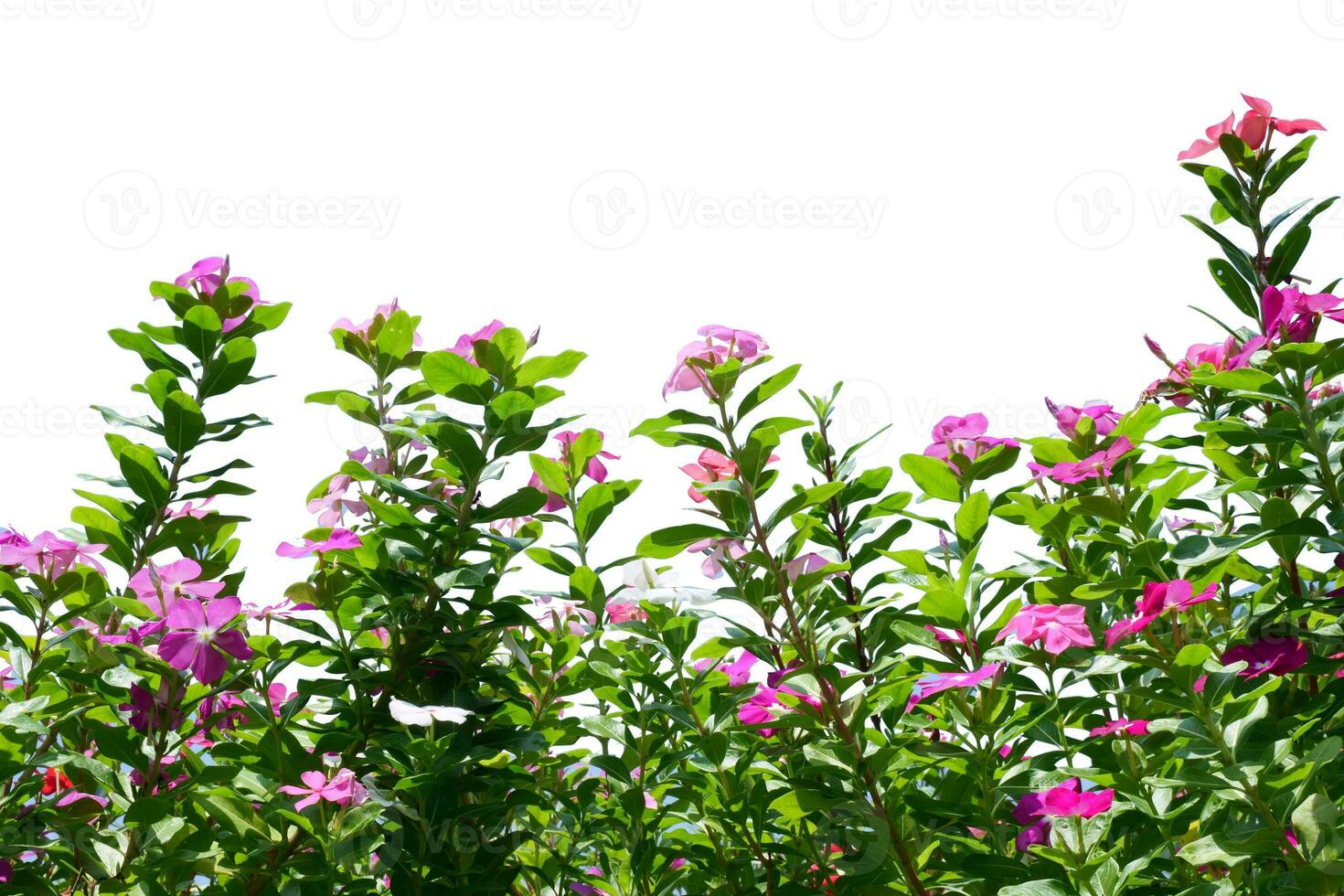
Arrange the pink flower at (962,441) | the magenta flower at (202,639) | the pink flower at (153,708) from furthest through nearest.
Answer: the pink flower at (962,441)
the pink flower at (153,708)
the magenta flower at (202,639)

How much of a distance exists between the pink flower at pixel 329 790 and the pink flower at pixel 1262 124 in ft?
7.45

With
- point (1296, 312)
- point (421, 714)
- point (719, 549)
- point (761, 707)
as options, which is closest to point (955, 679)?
point (761, 707)

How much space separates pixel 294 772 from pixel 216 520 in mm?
596

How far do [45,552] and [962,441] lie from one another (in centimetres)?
201

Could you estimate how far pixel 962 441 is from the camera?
7.66ft

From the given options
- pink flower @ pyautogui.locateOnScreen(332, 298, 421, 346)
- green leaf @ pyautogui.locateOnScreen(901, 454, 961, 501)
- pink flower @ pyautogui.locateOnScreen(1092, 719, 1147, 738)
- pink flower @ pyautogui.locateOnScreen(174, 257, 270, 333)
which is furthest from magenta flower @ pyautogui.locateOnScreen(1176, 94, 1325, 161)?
pink flower @ pyautogui.locateOnScreen(174, 257, 270, 333)

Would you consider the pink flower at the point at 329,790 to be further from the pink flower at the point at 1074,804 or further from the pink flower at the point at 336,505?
the pink flower at the point at 1074,804

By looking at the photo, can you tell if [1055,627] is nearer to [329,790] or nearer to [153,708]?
[329,790]

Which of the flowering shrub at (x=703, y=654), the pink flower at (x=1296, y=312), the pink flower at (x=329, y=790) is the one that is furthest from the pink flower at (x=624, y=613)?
the pink flower at (x=1296, y=312)

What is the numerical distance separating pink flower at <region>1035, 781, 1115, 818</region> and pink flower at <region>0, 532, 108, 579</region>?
1.94 m

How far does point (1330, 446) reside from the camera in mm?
1913

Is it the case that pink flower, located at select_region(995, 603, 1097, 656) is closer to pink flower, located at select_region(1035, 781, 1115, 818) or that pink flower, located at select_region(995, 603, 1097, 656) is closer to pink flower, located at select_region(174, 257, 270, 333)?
pink flower, located at select_region(1035, 781, 1115, 818)

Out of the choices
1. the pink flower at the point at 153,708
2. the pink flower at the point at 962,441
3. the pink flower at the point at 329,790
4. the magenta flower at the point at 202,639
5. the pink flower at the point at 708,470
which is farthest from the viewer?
the pink flower at the point at 962,441

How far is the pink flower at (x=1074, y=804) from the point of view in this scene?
1.68 meters
